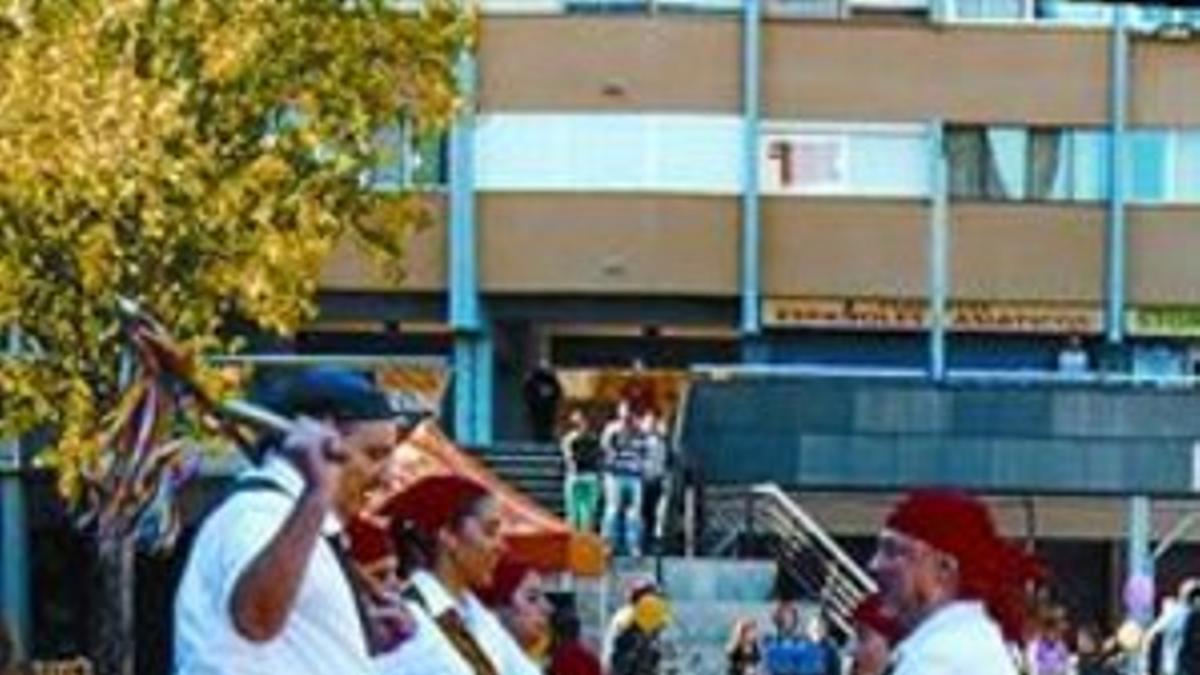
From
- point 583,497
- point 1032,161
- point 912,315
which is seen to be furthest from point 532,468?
point 1032,161

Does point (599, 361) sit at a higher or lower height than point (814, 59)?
lower

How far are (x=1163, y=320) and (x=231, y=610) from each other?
4332 centimetres

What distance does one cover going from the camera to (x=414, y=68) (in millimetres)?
31359

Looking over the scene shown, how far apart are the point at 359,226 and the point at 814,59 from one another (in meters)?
19.3

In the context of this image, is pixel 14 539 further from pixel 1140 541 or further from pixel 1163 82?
pixel 1163 82

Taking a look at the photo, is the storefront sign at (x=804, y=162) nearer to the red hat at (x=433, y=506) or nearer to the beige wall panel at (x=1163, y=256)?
the beige wall panel at (x=1163, y=256)

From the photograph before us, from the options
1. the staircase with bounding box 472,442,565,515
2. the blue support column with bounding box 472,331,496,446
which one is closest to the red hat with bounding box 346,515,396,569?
the staircase with bounding box 472,442,565,515

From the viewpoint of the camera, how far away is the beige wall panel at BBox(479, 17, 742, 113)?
49031 mm

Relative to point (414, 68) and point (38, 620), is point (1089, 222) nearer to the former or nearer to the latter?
point (38, 620)

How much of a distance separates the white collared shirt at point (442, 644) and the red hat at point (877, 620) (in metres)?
0.93

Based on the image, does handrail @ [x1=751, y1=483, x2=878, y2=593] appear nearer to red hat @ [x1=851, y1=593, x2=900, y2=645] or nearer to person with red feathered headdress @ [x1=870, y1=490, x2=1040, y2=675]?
red hat @ [x1=851, y1=593, x2=900, y2=645]

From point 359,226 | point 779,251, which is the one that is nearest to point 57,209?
point 359,226

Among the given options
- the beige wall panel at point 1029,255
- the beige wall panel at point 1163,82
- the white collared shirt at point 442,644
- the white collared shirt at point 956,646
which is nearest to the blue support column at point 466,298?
the beige wall panel at point 1029,255

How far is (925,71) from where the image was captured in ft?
164
